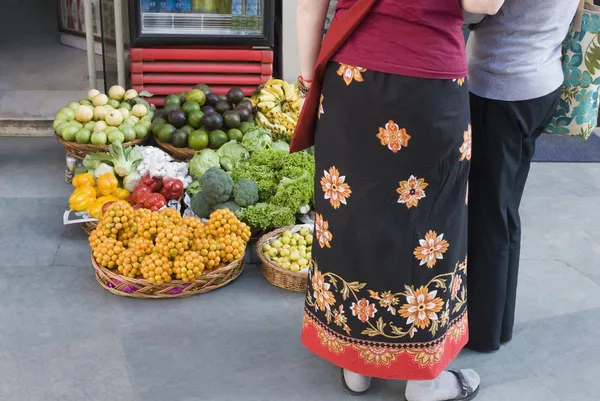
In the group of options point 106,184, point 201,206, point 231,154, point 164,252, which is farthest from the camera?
point 231,154

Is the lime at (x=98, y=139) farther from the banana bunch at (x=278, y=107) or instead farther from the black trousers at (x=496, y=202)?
the black trousers at (x=496, y=202)

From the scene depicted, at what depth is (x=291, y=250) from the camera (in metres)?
3.74

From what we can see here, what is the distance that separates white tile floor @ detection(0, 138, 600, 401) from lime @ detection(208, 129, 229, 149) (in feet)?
3.30

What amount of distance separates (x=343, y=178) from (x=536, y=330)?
4.85 ft

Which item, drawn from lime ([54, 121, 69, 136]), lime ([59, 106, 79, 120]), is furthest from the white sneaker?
lime ([59, 106, 79, 120])

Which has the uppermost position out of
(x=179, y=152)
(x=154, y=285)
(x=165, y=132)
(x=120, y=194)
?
(x=165, y=132)

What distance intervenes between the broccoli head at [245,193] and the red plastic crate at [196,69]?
1.59 m

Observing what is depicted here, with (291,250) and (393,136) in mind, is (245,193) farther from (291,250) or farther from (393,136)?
(393,136)

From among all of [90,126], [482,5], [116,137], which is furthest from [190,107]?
[482,5]

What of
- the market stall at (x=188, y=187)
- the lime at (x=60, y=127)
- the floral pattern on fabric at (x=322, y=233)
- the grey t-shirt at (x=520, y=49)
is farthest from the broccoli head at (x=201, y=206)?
the grey t-shirt at (x=520, y=49)

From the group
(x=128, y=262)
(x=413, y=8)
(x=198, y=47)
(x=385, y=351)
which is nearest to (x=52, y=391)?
(x=128, y=262)

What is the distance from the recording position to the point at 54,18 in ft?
32.7

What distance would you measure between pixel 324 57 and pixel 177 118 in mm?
2564

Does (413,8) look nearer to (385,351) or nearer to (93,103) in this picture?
(385,351)
